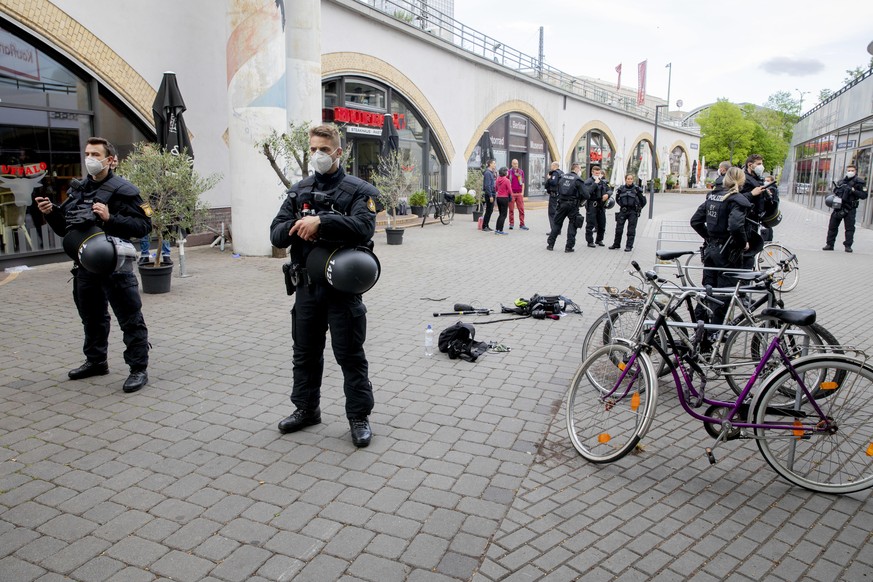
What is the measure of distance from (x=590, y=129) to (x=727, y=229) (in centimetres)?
3302

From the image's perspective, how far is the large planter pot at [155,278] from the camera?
29.0ft

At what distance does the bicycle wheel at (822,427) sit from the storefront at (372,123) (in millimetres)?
13759

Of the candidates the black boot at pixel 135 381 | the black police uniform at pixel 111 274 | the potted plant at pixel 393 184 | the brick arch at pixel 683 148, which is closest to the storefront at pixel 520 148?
the potted plant at pixel 393 184

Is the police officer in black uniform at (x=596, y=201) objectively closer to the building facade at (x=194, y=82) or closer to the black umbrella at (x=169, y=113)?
the building facade at (x=194, y=82)

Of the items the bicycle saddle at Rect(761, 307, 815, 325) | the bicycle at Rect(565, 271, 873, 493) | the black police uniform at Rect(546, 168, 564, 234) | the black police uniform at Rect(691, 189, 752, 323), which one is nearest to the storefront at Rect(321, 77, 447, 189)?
the black police uniform at Rect(546, 168, 564, 234)

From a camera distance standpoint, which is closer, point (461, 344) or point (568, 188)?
point (461, 344)

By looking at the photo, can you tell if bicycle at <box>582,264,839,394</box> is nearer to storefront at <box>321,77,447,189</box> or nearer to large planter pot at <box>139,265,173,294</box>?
large planter pot at <box>139,265,173,294</box>

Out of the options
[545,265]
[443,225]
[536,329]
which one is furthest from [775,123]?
Answer: [536,329]

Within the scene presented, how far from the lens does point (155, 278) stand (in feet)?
29.0

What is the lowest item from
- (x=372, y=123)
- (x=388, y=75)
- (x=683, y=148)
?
(x=372, y=123)

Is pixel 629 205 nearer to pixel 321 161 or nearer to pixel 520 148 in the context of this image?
pixel 321 161

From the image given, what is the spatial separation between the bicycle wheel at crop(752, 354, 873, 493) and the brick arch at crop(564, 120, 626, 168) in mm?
31744

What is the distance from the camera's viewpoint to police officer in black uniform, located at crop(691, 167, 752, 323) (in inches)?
246

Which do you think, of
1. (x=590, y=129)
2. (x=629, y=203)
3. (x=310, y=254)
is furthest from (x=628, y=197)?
(x=590, y=129)
